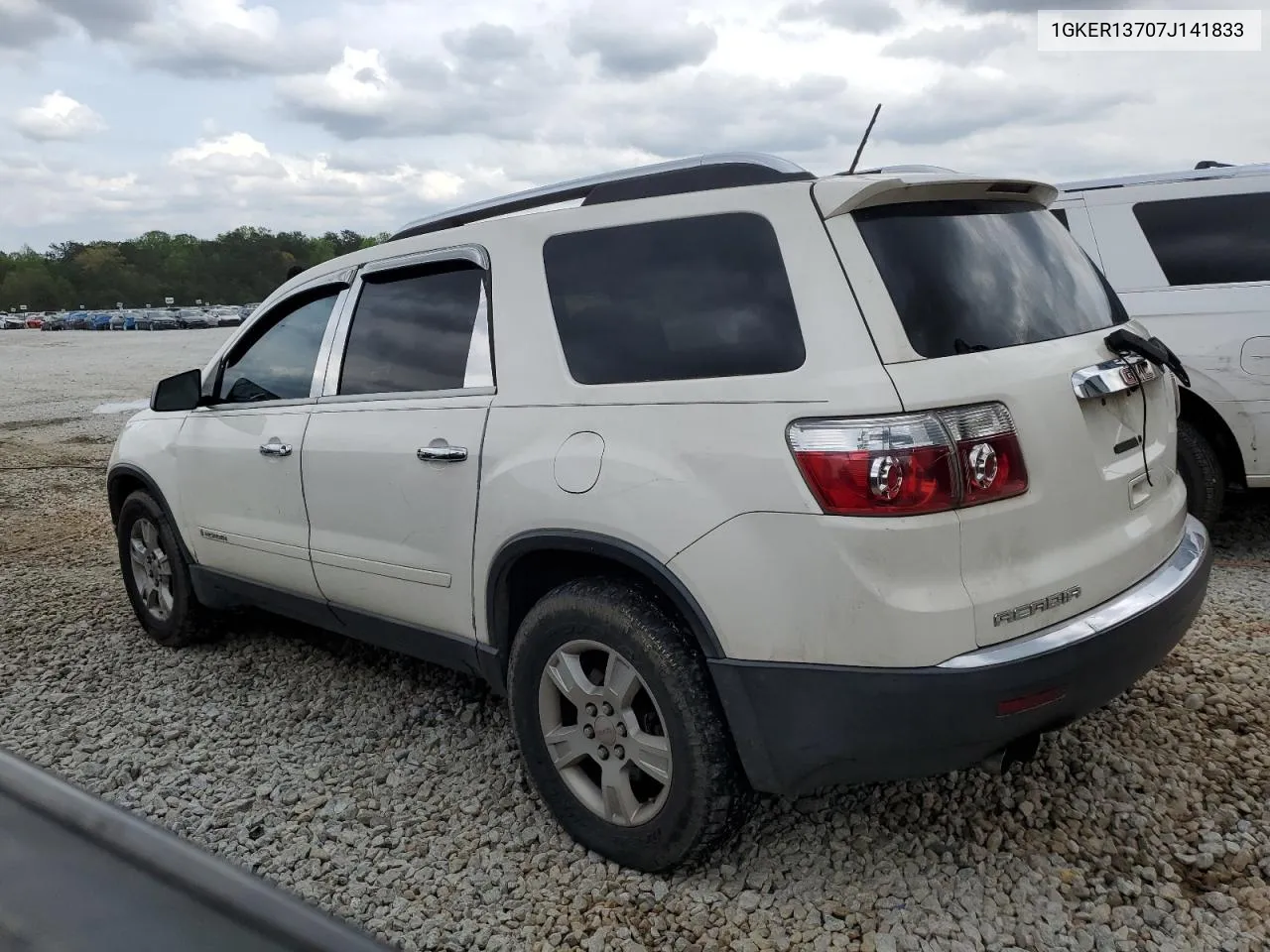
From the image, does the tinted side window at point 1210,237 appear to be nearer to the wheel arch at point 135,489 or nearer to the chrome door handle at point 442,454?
the chrome door handle at point 442,454

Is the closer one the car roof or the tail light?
the tail light

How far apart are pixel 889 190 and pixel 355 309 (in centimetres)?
204

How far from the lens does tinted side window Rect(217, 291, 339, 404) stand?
154 inches

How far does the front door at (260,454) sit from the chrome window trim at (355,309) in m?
0.11

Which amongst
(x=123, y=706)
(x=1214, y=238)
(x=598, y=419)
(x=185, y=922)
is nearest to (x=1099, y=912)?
(x=598, y=419)

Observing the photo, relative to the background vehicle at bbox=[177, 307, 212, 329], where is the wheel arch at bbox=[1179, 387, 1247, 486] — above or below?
above

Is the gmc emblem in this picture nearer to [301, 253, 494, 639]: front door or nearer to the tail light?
the tail light

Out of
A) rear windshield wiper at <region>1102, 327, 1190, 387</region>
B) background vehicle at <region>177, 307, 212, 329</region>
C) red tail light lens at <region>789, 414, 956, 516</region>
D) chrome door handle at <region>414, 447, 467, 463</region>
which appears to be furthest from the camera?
background vehicle at <region>177, 307, 212, 329</region>

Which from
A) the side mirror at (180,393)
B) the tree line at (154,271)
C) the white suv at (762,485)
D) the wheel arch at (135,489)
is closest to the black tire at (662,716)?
the white suv at (762,485)

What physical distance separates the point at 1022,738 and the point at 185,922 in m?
1.85

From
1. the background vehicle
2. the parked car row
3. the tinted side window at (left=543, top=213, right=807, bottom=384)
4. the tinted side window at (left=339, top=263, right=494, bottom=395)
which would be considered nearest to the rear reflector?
the tinted side window at (left=543, top=213, right=807, bottom=384)

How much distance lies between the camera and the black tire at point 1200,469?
206 inches

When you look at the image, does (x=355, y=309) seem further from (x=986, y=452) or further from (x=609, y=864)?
(x=986, y=452)

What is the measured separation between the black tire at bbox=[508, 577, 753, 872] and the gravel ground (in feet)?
0.44
